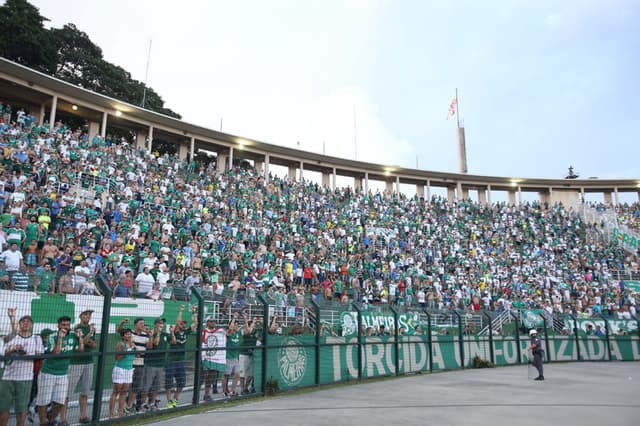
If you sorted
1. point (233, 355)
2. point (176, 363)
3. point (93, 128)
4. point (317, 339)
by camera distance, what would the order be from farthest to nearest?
Result: 1. point (93, 128)
2. point (317, 339)
3. point (233, 355)
4. point (176, 363)

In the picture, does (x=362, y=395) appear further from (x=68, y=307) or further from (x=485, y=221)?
(x=485, y=221)

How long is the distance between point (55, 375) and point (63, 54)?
4387 cm

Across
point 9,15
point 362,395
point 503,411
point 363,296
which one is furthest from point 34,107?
point 503,411

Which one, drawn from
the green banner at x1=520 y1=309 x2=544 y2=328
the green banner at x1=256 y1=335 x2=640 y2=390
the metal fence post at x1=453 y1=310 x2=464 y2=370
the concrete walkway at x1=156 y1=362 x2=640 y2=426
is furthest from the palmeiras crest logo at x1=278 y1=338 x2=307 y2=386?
the green banner at x1=520 y1=309 x2=544 y2=328

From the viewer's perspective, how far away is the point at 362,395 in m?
10.3

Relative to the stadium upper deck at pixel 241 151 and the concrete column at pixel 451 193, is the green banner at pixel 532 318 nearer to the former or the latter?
the stadium upper deck at pixel 241 151

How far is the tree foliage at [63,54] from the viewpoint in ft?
117

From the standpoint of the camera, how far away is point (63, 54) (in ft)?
141

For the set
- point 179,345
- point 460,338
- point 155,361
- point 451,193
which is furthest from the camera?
point 451,193

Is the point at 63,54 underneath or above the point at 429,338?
above

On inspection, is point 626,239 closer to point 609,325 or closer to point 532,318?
point 609,325

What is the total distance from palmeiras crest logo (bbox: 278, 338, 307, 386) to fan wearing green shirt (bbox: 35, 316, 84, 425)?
4.73 m

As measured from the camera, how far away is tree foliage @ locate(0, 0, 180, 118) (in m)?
35.8

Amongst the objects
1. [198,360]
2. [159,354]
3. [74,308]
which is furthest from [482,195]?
[74,308]
